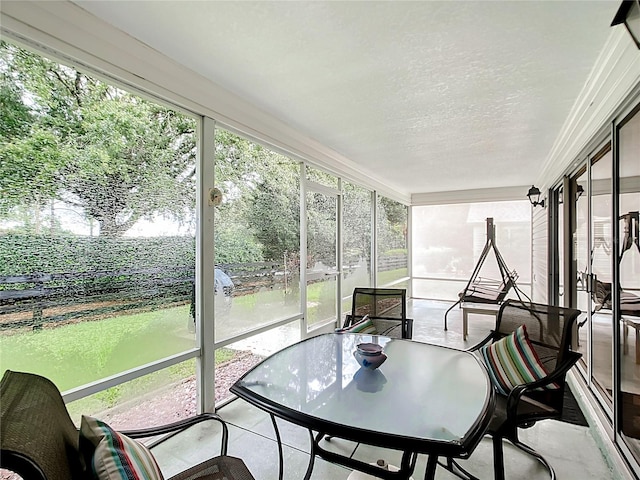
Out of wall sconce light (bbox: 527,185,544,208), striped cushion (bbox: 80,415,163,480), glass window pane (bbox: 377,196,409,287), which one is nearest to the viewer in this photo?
striped cushion (bbox: 80,415,163,480)

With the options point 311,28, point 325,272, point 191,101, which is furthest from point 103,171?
point 325,272

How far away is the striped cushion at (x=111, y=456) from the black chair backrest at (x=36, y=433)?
0.19ft

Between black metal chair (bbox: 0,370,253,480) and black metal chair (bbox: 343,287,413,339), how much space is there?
7.85ft

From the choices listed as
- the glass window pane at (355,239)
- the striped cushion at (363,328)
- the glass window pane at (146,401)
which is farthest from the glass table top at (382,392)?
the glass window pane at (355,239)

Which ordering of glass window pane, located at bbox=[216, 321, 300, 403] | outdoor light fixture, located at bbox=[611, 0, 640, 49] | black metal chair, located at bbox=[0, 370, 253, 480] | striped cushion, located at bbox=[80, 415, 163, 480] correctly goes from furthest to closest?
glass window pane, located at bbox=[216, 321, 300, 403] < outdoor light fixture, located at bbox=[611, 0, 640, 49] < striped cushion, located at bbox=[80, 415, 163, 480] < black metal chair, located at bbox=[0, 370, 253, 480]

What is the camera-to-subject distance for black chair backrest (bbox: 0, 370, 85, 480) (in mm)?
714

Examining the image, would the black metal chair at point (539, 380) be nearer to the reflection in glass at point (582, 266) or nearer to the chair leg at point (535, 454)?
the chair leg at point (535, 454)

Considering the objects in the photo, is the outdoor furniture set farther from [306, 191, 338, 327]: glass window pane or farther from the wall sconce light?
the wall sconce light

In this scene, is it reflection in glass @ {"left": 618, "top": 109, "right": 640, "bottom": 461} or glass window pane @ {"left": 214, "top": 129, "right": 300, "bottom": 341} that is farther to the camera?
glass window pane @ {"left": 214, "top": 129, "right": 300, "bottom": 341}

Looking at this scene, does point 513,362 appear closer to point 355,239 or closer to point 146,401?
point 146,401

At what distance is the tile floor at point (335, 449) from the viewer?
1861 mm

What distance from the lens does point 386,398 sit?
58.6 inches

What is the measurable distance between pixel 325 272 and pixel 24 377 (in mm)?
3457

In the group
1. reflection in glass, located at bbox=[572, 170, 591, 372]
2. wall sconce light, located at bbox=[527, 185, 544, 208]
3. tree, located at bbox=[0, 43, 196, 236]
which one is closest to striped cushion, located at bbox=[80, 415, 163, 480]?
tree, located at bbox=[0, 43, 196, 236]
